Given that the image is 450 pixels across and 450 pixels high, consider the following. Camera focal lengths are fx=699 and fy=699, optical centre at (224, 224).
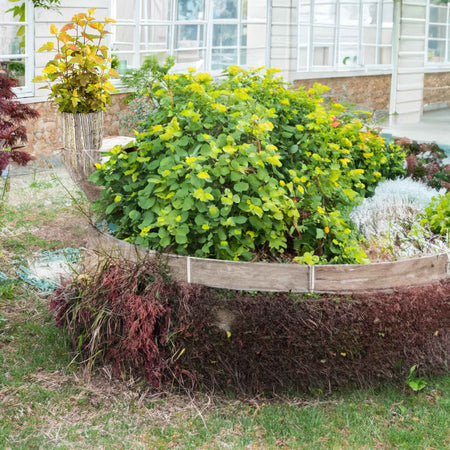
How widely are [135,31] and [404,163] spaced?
5.52 metres

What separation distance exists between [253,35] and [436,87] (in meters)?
6.23

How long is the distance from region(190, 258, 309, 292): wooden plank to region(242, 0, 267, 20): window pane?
9108mm

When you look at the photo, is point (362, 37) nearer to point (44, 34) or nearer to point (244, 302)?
point (44, 34)

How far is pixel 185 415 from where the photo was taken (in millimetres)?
2859

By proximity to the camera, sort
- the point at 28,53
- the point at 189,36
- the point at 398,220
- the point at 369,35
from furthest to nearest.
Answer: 1. the point at 369,35
2. the point at 189,36
3. the point at 28,53
4. the point at 398,220

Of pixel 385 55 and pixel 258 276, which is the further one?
pixel 385 55

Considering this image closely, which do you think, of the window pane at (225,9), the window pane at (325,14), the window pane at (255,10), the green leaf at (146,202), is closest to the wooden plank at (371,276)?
the green leaf at (146,202)

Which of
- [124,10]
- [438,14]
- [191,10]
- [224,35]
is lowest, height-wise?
[224,35]

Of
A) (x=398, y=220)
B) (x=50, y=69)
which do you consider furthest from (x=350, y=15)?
(x=50, y=69)

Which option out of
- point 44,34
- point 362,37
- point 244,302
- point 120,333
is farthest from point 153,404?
point 362,37

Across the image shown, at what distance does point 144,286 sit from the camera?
3.04m

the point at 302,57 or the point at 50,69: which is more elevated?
the point at 302,57

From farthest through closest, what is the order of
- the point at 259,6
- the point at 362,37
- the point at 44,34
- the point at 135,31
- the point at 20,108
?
the point at 362,37, the point at 259,6, the point at 135,31, the point at 44,34, the point at 20,108

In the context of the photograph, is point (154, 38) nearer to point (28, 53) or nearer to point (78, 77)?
point (28, 53)
